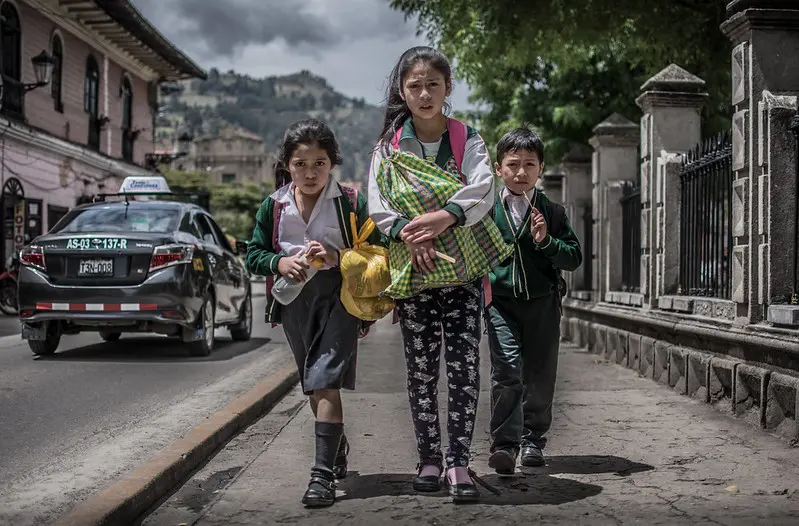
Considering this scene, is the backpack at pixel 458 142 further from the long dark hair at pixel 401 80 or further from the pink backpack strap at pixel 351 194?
the pink backpack strap at pixel 351 194

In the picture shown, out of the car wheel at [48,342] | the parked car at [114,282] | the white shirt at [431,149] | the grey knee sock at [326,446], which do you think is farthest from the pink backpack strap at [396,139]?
the car wheel at [48,342]

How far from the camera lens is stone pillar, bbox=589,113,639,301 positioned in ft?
37.0

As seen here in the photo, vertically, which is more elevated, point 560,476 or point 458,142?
point 458,142

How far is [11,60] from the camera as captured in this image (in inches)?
867

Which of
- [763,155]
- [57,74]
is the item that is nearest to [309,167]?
[763,155]

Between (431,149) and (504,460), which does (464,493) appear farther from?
(431,149)

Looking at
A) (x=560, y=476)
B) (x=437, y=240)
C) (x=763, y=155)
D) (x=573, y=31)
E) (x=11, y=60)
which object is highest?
(x=11, y=60)

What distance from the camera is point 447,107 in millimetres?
4375

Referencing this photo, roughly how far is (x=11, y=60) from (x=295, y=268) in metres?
20.2

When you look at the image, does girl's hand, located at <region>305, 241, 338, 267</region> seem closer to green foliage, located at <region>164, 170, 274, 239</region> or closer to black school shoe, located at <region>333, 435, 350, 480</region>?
black school shoe, located at <region>333, 435, 350, 480</region>

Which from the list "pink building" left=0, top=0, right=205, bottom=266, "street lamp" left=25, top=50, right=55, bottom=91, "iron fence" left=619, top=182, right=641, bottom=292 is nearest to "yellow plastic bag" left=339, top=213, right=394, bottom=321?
"iron fence" left=619, top=182, right=641, bottom=292

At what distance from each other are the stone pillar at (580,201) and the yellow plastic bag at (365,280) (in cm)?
957

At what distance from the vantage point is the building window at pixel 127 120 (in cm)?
3130

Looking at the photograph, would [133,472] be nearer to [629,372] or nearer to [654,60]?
[629,372]
